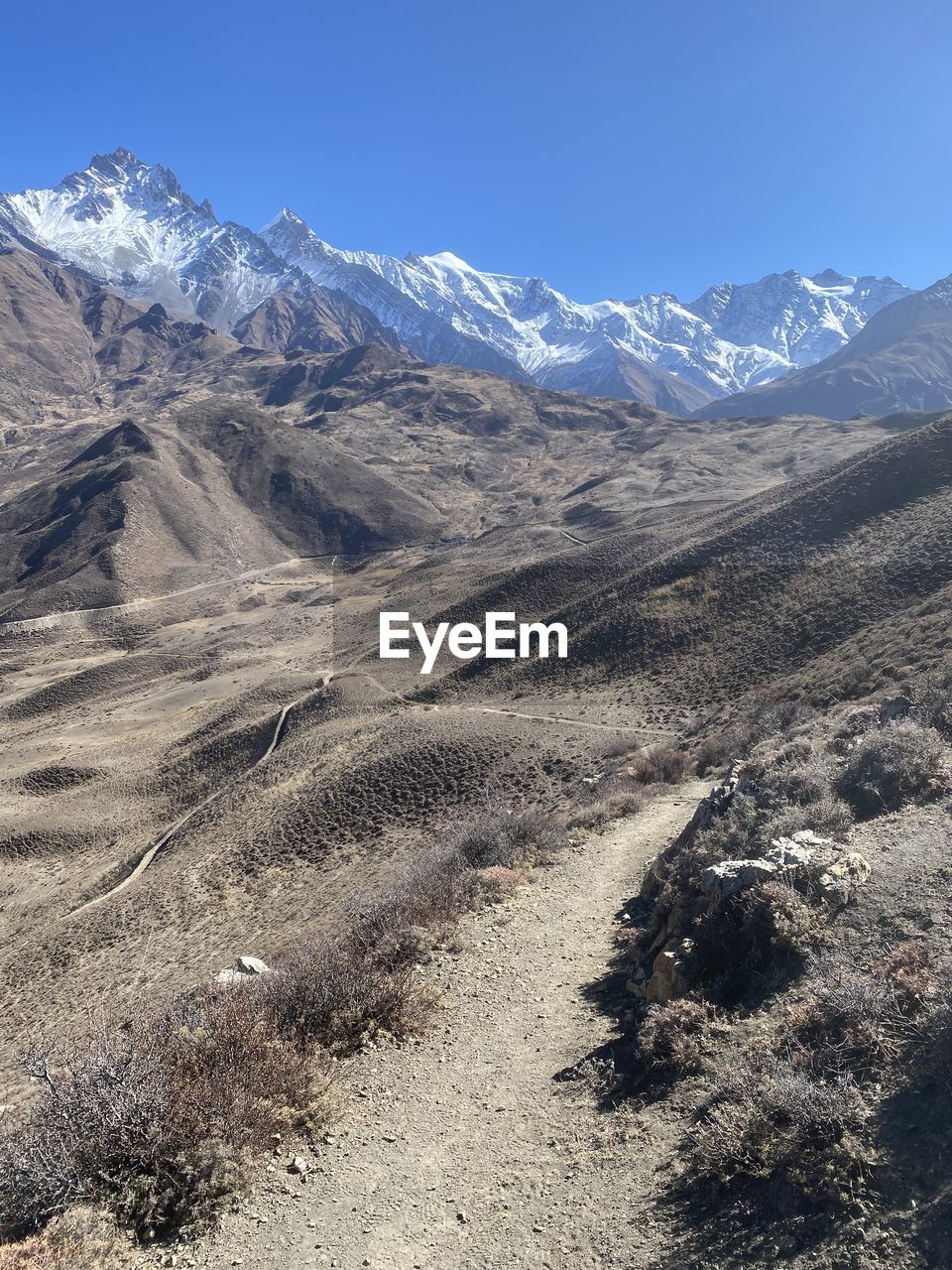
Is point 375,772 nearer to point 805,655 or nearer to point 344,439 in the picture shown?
point 805,655

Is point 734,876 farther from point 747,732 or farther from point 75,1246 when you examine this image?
point 747,732

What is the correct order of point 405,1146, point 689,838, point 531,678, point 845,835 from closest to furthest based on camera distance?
1. point 405,1146
2. point 845,835
3. point 689,838
4. point 531,678

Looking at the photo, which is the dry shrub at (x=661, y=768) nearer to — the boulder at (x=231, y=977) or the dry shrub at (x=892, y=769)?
the dry shrub at (x=892, y=769)

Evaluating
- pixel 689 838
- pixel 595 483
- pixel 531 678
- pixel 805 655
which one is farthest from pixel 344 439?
pixel 689 838

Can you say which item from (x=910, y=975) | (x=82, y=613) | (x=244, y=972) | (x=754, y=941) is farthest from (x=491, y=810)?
(x=82, y=613)

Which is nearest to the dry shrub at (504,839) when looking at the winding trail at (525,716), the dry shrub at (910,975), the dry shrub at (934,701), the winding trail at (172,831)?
the dry shrub at (934,701)

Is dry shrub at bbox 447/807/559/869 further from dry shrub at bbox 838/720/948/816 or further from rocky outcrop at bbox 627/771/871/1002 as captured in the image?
dry shrub at bbox 838/720/948/816
